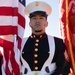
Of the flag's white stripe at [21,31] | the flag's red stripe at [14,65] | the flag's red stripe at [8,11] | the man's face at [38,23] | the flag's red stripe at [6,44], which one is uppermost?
the flag's red stripe at [8,11]

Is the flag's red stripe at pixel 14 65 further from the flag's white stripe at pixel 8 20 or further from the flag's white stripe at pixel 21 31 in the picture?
the flag's white stripe at pixel 8 20

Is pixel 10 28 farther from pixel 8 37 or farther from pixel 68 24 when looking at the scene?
pixel 68 24

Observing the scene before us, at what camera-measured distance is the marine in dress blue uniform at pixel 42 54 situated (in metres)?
4.14

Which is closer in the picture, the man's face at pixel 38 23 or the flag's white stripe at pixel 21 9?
the man's face at pixel 38 23

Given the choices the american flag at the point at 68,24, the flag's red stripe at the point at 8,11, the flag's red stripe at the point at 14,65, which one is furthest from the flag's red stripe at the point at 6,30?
the american flag at the point at 68,24

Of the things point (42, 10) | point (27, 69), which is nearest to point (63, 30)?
point (42, 10)

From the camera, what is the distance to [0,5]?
452 cm

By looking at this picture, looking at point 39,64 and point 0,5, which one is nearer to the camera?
point 39,64

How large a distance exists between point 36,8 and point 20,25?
249mm

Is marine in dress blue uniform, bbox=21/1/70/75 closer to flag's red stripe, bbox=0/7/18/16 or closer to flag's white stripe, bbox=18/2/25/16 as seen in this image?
flag's white stripe, bbox=18/2/25/16

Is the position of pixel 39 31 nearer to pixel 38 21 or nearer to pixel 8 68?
pixel 38 21

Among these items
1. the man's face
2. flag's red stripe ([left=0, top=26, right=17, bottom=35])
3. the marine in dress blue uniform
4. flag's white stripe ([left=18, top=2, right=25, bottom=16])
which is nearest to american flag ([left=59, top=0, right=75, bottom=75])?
the marine in dress blue uniform

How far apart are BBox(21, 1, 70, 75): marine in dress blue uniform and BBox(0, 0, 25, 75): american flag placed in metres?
0.12

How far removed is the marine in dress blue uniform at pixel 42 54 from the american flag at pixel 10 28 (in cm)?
12
